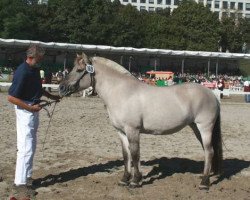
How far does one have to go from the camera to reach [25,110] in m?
6.92

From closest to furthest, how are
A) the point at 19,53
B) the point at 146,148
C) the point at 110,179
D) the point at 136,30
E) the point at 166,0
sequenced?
the point at 110,179
the point at 146,148
the point at 19,53
the point at 136,30
the point at 166,0

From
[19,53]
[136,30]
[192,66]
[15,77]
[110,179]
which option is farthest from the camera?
[136,30]

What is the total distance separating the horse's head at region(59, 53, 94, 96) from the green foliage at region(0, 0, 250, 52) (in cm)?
6412

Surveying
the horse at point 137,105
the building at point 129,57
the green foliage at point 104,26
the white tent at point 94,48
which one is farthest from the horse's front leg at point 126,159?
the green foliage at point 104,26

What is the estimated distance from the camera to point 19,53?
6034 cm

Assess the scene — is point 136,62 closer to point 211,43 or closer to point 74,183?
point 211,43

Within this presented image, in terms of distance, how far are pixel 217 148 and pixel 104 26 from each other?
6765 cm

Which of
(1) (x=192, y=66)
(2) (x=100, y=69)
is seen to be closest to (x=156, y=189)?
(2) (x=100, y=69)

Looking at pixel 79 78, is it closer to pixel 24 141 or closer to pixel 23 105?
pixel 23 105

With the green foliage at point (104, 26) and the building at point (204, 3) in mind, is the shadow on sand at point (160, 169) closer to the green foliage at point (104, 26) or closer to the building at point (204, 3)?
the green foliage at point (104, 26)

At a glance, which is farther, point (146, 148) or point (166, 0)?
point (166, 0)

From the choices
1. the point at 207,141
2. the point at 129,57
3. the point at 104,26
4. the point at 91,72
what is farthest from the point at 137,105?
the point at 104,26

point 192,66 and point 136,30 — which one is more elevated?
point 136,30

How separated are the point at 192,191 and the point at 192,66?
66521 mm
